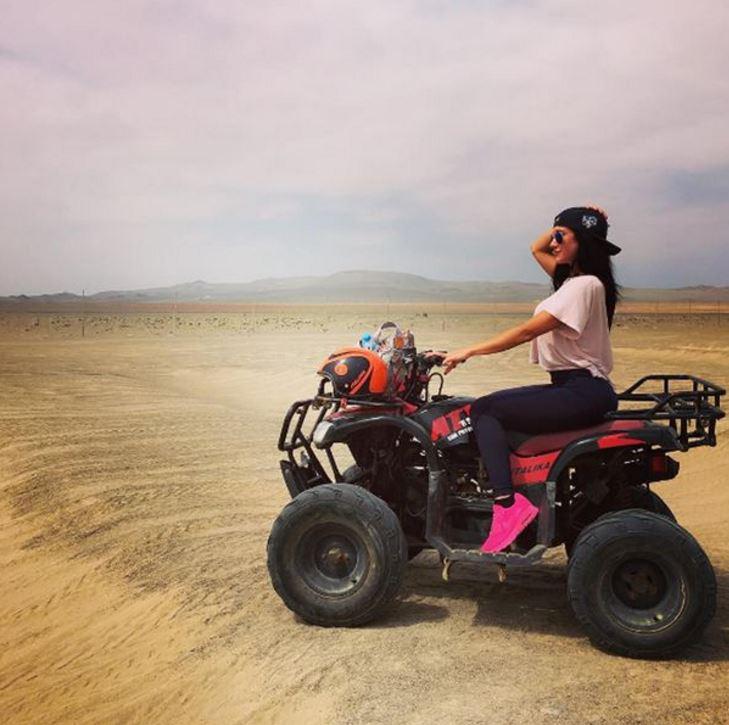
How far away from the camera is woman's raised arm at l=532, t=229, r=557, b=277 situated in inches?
193

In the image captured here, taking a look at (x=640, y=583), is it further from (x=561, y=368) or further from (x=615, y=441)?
(x=561, y=368)

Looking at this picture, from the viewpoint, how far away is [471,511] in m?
4.98

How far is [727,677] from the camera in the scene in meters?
4.07

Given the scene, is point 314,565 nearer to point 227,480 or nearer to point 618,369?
point 227,480

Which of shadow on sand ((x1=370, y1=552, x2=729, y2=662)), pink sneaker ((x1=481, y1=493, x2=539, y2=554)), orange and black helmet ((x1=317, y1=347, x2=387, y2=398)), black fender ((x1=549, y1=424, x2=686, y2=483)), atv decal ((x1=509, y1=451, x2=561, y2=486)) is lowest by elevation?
shadow on sand ((x1=370, y1=552, x2=729, y2=662))

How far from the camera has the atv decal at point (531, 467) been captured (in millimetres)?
4648

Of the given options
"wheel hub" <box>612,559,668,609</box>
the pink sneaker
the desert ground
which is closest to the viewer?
the desert ground

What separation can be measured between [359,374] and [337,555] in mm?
1065

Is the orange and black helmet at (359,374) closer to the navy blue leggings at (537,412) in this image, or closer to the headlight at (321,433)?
the headlight at (321,433)

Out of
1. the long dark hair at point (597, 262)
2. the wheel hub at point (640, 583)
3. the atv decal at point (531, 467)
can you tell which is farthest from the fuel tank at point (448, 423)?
the wheel hub at point (640, 583)

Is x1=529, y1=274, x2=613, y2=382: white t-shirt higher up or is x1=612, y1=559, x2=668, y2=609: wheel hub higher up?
x1=529, y1=274, x2=613, y2=382: white t-shirt

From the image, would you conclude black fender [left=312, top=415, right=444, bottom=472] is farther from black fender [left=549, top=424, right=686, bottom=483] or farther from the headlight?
black fender [left=549, top=424, right=686, bottom=483]

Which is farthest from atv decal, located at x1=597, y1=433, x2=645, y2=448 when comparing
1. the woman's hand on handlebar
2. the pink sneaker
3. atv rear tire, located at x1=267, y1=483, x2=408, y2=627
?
atv rear tire, located at x1=267, y1=483, x2=408, y2=627

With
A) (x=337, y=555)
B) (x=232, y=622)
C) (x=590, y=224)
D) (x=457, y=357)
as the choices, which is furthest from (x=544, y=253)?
(x=232, y=622)
